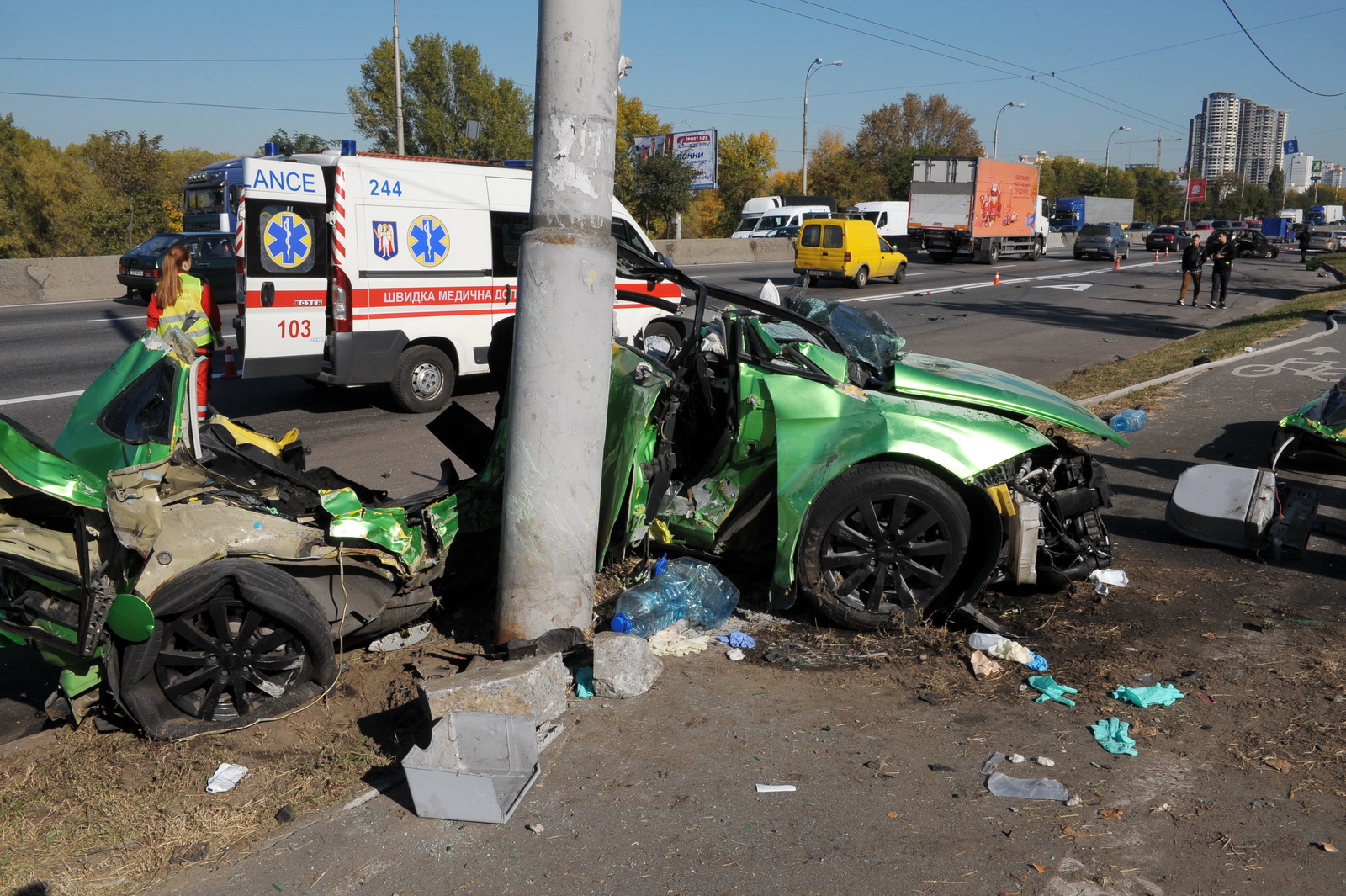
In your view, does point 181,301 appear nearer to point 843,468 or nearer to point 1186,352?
point 843,468

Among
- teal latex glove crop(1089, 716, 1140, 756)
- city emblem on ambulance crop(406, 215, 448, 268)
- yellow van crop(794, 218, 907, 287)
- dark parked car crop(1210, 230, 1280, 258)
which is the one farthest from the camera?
dark parked car crop(1210, 230, 1280, 258)

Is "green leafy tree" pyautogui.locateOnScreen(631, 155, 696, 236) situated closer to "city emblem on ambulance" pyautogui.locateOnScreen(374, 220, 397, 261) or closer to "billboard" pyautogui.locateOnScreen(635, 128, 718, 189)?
"billboard" pyautogui.locateOnScreen(635, 128, 718, 189)

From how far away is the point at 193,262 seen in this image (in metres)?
20.1

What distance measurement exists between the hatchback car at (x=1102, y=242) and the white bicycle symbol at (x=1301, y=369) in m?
32.5

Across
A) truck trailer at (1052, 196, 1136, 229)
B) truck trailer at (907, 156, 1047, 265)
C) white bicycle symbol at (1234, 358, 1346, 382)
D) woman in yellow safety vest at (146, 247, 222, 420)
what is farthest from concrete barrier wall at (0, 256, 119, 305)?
truck trailer at (1052, 196, 1136, 229)

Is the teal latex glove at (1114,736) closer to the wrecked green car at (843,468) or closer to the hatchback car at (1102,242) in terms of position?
the wrecked green car at (843,468)

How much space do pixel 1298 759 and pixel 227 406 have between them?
10.0 m

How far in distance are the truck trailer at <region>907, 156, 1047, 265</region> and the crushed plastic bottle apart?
3449cm

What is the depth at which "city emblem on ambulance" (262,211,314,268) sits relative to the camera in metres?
9.15

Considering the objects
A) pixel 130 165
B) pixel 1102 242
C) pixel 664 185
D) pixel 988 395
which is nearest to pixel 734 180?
pixel 664 185

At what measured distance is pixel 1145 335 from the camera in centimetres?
1792

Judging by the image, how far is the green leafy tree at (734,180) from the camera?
67.0 metres

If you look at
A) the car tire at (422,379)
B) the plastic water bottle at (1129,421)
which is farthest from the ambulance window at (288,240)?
the plastic water bottle at (1129,421)

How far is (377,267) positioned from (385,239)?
0.28 m
